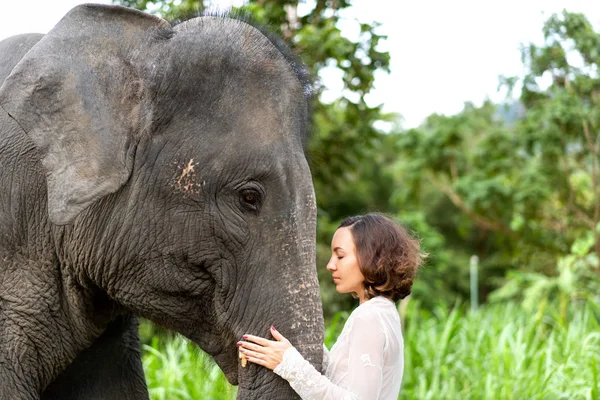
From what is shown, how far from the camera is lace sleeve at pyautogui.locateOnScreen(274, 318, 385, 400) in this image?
2713mm

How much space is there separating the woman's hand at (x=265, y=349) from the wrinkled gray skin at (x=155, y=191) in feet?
0.15

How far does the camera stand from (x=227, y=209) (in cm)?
292

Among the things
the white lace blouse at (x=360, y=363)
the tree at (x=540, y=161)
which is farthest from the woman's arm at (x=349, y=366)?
Answer: the tree at (x=540, y=161)

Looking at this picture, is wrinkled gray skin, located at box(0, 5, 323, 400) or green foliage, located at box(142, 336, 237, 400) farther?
green foliage, located at box(142, 336, 237, 400)

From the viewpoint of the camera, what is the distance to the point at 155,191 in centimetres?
296

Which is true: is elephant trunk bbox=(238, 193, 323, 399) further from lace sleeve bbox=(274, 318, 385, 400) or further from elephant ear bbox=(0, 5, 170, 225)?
elephant ear bbox=(0, 5, 170, 225)

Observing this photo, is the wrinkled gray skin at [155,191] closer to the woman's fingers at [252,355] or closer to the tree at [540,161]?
the woman's fingers at [252,355]

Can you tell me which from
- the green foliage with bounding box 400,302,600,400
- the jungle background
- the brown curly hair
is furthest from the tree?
the brown curly hair

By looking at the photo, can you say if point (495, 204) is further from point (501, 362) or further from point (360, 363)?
point (360, 363)

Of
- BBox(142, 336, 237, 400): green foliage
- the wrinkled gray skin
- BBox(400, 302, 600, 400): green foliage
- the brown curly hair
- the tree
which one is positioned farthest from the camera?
the tree

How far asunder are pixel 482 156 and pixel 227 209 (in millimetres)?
11645

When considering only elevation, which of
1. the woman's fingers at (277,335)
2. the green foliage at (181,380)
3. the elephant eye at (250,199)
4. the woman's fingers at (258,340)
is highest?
the elephant eye at (250,199)

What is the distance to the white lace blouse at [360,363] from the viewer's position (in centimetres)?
272

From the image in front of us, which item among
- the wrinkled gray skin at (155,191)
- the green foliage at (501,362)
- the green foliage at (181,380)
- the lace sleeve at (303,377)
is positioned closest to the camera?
the lace sleeve at (303,377)
